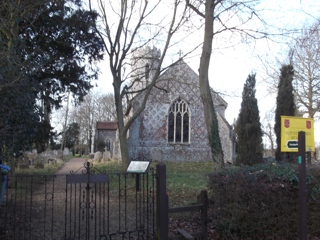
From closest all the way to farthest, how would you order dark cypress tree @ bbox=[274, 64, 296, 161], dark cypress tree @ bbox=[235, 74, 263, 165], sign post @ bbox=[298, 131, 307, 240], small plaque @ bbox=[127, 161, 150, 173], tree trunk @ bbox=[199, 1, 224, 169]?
sign post @ bbox=[298, 131, 307, 240] → small plaque @ bbox=[127, 161, 150, 173] → tree trunk @ bbox=[199, 1, 224, 169] → dark cypress tree @ bbox=[274, 64, 296, 161] → dark cypress tree @ bbox=[235, 74, 263, 165]

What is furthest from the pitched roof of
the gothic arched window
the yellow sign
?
the yellow sign

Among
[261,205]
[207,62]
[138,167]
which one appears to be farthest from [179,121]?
[261,205]

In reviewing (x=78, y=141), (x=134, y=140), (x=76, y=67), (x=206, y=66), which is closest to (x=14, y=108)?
(x=206, y=66)

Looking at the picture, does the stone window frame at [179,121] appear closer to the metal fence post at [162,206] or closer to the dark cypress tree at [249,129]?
the dark cypress tree at [249,129]

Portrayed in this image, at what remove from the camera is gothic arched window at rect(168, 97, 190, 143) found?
2998cm

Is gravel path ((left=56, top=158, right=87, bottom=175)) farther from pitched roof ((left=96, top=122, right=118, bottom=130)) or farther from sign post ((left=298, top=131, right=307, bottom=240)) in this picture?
pitched roof ((left=96, top=122, right=118, bottom=130))

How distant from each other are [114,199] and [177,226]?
151 inches

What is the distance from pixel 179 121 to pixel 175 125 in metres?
0.65

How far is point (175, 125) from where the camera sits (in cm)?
3008

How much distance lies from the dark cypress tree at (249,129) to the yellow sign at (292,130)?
42.4 ft

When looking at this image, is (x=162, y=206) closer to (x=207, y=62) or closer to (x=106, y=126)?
(x=207, y=62)

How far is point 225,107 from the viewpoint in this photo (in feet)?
103

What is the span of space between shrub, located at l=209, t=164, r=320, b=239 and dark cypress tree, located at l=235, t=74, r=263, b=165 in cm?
1365

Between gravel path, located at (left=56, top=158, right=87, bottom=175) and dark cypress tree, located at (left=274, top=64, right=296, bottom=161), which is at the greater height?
dark cypress tree, located at (left=274, top=64, right=296, bottom=161)
